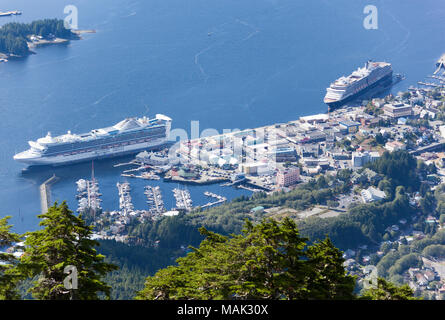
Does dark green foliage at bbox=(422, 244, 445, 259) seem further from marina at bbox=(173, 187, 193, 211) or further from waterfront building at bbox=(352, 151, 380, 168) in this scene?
marina at bbox=(173, 187, 193, 211)

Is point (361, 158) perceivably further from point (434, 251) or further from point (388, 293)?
point (388, 293)

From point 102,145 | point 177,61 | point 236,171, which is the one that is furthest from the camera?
point 177,61

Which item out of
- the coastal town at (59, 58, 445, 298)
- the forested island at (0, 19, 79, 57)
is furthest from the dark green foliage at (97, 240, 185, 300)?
the forested island at (0, 19, 79, 57)

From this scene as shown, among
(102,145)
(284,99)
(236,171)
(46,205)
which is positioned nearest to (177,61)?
(284,99)

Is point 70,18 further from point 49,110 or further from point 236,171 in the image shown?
point 236,171

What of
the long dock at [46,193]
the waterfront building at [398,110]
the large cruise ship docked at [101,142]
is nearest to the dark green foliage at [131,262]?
the long dock at [46,193]
